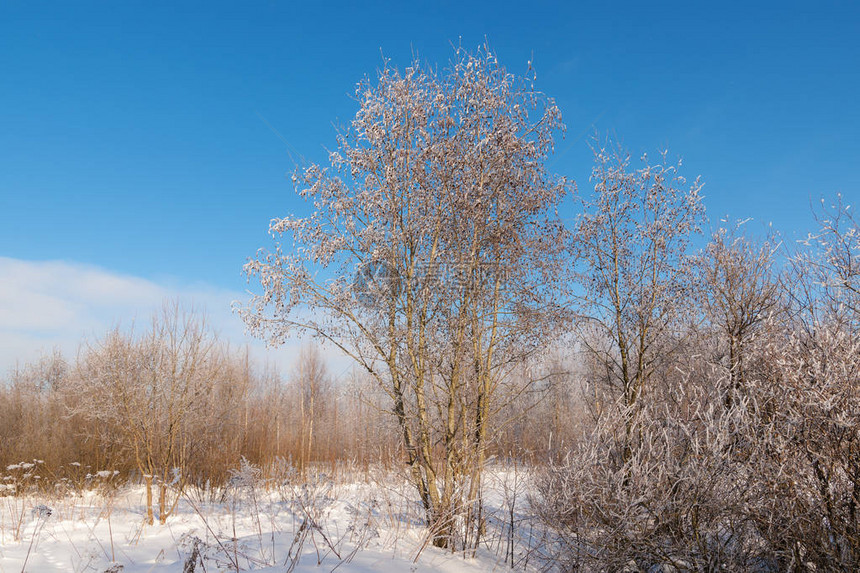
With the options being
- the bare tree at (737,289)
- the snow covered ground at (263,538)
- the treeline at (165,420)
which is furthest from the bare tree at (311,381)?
the bare tree at (737,289)

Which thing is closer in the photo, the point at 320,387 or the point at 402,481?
the point at 402,481

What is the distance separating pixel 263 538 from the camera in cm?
741

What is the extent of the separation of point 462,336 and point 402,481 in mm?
2697

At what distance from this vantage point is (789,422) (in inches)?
192

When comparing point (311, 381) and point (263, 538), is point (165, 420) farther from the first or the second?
point (311, 381)

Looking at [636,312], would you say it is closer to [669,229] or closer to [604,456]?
[669,229]

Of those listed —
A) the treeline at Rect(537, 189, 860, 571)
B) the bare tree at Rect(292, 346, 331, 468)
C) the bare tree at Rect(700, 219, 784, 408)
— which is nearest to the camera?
the treeline at Rect(537, 189, 860, 571)

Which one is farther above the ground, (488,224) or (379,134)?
(379,134)

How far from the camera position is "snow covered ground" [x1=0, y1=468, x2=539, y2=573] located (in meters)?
5.60

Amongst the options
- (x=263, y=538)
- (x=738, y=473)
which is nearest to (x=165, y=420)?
(x=263, y=538)

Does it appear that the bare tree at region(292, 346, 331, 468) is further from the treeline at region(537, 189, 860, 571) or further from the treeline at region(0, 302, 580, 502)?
the treeline at region(537, 189, 860, 571)

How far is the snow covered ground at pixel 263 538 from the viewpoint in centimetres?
560

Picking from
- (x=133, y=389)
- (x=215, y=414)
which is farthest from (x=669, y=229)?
(x=215, y=414)

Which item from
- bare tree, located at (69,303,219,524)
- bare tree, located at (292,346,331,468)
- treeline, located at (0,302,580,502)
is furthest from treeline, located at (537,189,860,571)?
bare tree, located at (292,346,331,468)
